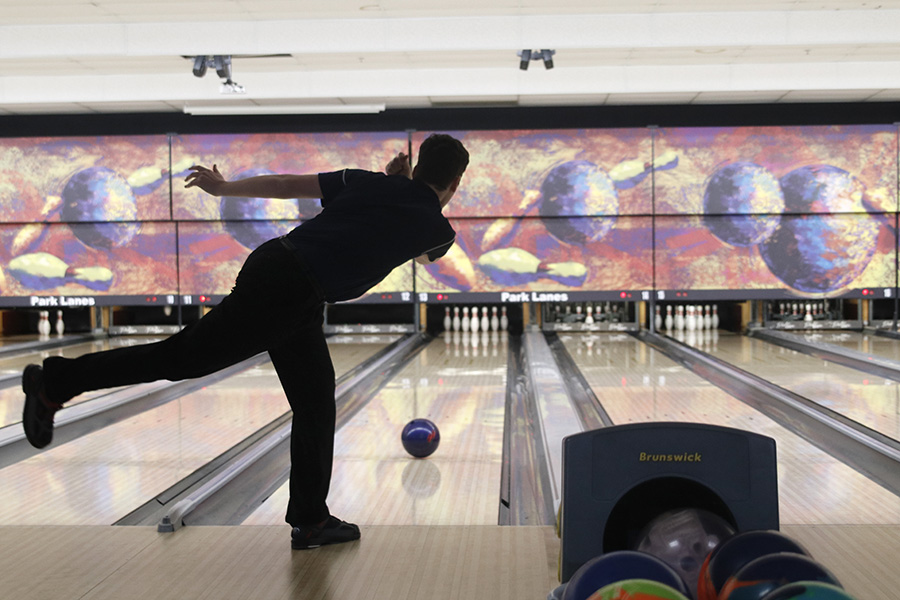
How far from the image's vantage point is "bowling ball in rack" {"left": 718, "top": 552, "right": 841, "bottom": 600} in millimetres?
1199

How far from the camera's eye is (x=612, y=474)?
1.52m

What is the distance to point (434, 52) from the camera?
236 inches

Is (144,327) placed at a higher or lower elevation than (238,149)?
lower

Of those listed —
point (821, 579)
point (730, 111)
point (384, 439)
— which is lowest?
point (384, 439)

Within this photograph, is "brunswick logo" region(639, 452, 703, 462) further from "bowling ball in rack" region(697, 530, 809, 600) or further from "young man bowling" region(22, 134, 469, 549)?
"young man bowling" region(22, 134, 469, 549)

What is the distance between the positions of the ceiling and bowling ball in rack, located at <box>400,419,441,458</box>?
2.91 metres

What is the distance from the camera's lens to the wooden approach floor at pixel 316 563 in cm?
161

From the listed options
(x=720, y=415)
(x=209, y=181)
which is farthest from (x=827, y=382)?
(x=209, y=181)

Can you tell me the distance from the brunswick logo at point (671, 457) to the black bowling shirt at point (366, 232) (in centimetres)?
60

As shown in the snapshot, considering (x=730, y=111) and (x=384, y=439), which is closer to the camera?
(x=384, y=439)

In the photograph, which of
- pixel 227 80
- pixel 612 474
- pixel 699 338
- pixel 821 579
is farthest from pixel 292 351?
pixel 699 338

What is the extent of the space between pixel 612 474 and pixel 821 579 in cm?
41

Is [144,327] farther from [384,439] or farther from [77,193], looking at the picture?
[384,439]

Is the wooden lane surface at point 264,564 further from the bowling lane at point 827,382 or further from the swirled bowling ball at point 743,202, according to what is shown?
the swirled bowling ball at point 743,202
